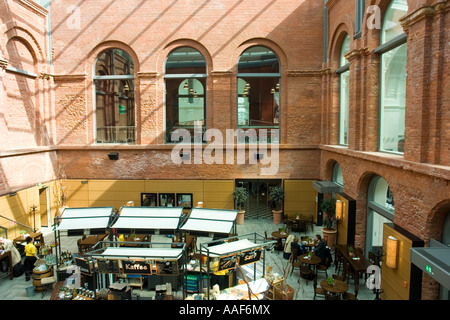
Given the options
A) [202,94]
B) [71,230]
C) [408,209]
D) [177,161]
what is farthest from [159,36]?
[408,209]

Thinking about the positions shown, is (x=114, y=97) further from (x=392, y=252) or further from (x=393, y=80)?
(x=392, y=252)

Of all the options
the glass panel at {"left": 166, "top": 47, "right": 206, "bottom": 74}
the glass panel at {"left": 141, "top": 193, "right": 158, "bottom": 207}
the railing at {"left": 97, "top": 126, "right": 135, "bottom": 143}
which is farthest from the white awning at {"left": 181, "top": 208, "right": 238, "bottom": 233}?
the glass panel at {"left": 166, "top": 47, "right": 206, "bottom": 74}

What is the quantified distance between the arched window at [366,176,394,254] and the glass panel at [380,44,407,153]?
138 centimetres

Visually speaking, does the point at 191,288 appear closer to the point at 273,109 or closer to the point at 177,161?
the point at 177,161

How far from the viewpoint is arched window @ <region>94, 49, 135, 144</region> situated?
18484mm

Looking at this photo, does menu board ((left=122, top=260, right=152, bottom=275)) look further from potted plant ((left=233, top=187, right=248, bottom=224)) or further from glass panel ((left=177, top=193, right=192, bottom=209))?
glass panel ((left=177, top=193, right=192, bottom=209))

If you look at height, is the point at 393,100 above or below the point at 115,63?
below

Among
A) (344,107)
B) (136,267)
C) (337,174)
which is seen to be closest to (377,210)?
(337,174)

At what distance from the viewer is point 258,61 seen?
60.0ft

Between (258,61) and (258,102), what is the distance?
7.20 feet

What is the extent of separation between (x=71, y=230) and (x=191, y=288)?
14.5ft

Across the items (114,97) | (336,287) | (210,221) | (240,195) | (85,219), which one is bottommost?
(336,287)

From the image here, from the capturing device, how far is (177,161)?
1844 centimetres

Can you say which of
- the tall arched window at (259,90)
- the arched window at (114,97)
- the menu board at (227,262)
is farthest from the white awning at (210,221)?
the arched window at (114,97)
